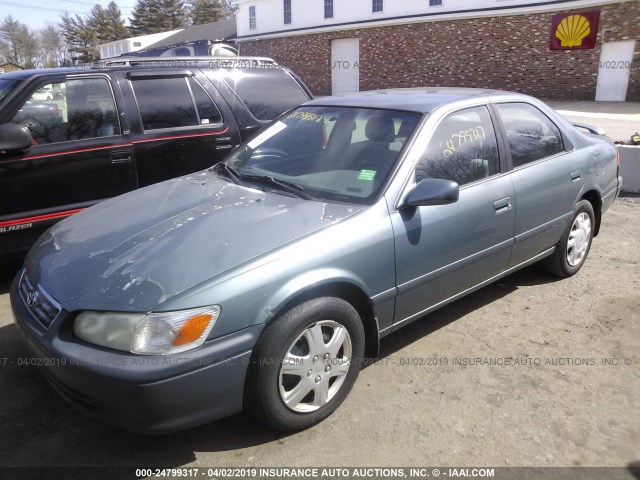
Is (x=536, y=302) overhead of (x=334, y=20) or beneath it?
beneath

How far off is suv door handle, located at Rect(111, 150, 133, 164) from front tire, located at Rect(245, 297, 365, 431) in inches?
115

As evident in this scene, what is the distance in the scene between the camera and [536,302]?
4.19 metres

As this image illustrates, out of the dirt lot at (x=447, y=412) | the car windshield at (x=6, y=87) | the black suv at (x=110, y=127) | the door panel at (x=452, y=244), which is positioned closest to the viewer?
the dirt lot at (x=447, y=412)

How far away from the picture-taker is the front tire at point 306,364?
2438 millimetres

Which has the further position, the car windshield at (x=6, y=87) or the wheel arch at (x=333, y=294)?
the car windshield at (x=6, y=87)

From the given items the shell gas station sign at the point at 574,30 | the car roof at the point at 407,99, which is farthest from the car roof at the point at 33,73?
the shell gas station sign at the point at 574,30

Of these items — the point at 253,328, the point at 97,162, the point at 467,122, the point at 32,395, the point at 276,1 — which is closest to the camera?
the point at 253,328

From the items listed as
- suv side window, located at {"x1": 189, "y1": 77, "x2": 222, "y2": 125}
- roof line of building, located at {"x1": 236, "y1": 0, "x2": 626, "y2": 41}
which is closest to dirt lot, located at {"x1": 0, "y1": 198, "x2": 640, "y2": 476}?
suv side window, located at {"x1": 189, "y1": 77, "x2": 222, "y2": 125}

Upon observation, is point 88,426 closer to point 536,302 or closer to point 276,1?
point 536,302

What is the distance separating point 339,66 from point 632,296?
2712 centimetres

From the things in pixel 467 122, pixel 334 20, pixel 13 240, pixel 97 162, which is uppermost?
pixel 334 20

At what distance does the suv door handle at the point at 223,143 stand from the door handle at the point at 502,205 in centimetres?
291

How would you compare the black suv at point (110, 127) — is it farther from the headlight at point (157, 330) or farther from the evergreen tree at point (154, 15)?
the evergreen tree at point (154, 15)

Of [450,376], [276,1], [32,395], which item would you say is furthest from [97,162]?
[276,1]
